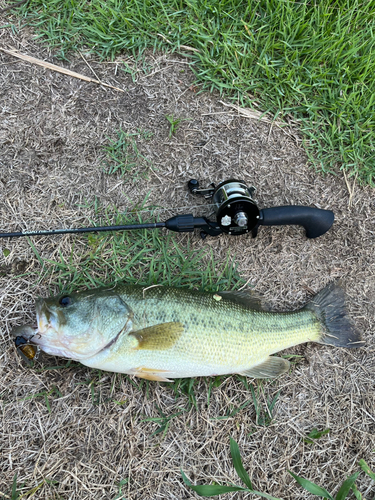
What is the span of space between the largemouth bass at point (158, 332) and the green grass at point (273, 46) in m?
1.71

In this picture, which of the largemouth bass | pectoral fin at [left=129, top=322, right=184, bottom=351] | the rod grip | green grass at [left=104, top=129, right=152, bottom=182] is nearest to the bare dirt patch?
green grass at [left=104, top=129, right=152, bottom=182]

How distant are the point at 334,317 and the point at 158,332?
5.09ft

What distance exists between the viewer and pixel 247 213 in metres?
2.74

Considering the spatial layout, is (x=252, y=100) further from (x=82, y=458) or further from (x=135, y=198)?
(x=82, y=458)

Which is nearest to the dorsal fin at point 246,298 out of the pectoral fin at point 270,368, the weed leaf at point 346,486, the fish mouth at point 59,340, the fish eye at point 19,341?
the pectoral fin at point 270,368

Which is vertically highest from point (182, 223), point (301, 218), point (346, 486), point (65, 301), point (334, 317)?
point (182, 223)

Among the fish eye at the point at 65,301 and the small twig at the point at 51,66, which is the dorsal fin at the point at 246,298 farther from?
the small twig at the point at 51,66

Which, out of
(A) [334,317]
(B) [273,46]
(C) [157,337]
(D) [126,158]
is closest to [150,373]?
(C) [157,337]

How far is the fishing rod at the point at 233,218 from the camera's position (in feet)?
8.89

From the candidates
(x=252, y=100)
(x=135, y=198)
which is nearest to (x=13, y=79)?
(x=135, y=198)

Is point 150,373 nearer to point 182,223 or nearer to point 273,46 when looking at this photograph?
point 182,223

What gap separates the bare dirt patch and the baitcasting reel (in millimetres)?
202

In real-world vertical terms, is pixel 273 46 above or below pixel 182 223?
above

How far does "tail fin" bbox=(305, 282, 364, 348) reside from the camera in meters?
2.96
